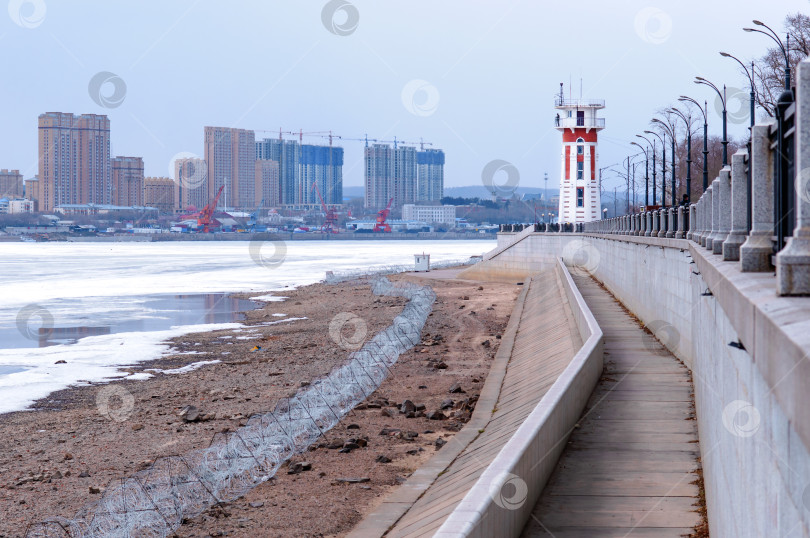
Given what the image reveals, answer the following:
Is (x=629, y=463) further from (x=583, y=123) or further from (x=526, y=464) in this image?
(x=583, y=123)

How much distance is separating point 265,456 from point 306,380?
8912 millimetres

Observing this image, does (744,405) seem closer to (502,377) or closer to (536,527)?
(536,527)

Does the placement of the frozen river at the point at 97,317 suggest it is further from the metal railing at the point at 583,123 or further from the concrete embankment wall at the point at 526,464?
the metal railing at the point at 583,123

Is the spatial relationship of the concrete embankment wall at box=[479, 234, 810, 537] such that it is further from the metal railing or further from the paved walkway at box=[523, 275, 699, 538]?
the metal railing

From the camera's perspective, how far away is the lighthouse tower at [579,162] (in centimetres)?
8275

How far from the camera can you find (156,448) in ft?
53.1

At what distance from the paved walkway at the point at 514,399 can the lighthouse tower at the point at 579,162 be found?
50852 millimetres

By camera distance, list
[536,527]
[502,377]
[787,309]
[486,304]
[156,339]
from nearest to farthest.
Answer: [787,309]
[536,527]
[502,377]
[156,339]
[486,304]

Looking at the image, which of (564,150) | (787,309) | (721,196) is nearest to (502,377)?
(721,196)

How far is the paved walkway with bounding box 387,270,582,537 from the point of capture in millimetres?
11203

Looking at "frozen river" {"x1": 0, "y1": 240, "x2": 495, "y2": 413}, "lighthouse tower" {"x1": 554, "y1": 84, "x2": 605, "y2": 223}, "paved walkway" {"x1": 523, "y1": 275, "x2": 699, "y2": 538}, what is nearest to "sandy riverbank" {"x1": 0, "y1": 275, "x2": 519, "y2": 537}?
"frozen river" {"x1": 0, "y1": 240, "x2": 495, "y2": 413}

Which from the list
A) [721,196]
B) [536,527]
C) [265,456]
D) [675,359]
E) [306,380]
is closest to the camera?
[536,527]

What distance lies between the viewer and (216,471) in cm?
1388

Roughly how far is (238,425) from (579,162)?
70.1 m
